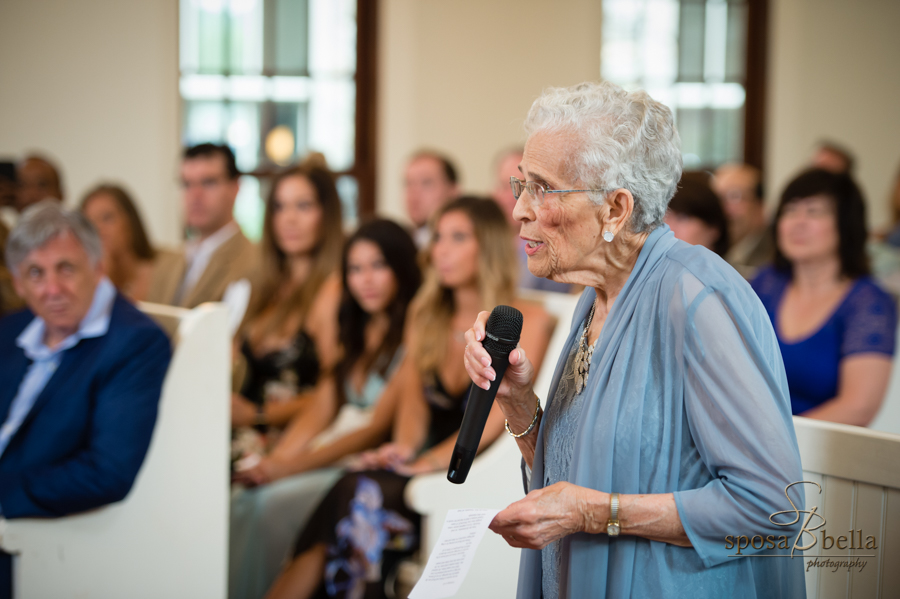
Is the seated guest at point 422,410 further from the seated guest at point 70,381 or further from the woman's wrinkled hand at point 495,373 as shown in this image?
the woman's wrinkled hand at point 495,373

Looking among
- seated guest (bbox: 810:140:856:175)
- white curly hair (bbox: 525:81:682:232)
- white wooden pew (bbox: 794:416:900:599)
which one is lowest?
white wooden pew (bbox: 794:416:900:599)

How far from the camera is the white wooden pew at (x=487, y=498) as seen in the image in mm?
2158

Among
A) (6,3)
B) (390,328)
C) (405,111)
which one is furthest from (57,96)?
(390,328)

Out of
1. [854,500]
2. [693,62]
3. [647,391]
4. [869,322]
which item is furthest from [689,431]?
[693,62]

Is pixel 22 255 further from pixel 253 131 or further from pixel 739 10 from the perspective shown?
pixel 739 10

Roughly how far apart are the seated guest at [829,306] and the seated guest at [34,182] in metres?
3.81

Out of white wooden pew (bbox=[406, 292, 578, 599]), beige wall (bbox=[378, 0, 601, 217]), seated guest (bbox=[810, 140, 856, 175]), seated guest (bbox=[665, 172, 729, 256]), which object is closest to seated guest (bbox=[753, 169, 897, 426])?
seated guest (bbox=[665, 172, 729, 256])

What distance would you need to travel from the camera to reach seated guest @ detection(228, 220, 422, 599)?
2.66 m

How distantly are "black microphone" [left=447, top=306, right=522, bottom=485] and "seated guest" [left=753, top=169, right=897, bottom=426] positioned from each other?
1.57 meters

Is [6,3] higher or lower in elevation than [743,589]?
higher

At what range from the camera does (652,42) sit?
617 cm

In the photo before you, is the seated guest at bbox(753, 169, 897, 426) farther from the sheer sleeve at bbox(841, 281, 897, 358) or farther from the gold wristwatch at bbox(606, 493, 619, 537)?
the gold wristwatch at bbox(606, 493, 619, 537)

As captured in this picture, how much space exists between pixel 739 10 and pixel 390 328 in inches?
188

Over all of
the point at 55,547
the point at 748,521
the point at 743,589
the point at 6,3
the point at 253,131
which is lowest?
the point at 55,547
